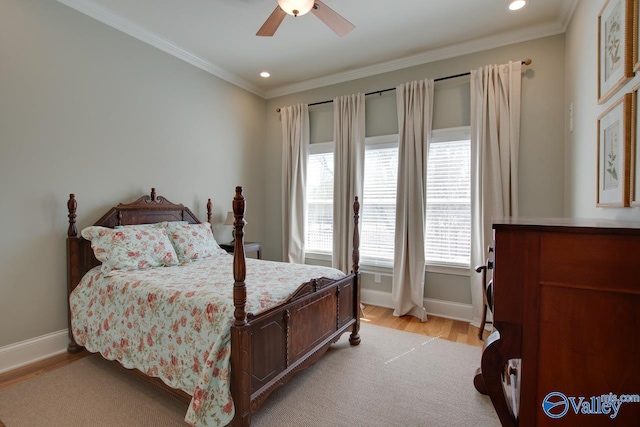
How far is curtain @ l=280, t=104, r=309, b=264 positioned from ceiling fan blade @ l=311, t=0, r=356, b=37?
6.30 ft

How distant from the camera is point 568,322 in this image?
3.22ft

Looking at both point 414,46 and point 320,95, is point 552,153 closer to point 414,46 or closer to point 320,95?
point 414,46

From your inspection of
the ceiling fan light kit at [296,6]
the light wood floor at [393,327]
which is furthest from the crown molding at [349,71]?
the light wood floor at [393,327]

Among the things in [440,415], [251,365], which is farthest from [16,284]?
[440,415]

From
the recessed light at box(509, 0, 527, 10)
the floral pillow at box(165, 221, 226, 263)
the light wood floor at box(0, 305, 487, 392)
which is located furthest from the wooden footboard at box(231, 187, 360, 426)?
the recessed light at box(509, 0, 527, 10)

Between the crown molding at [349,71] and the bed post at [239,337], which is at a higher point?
the crown molding at [349,71]

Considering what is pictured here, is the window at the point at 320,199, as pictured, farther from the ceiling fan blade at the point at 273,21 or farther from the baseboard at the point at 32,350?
the baseboard at the point at 32,350

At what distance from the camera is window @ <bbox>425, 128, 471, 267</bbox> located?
348 cm

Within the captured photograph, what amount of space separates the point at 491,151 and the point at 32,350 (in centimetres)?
Result: 462

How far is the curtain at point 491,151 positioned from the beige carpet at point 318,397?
4.14 feet

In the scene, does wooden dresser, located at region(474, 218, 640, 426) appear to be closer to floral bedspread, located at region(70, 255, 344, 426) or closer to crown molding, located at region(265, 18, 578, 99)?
floral bedspread, located at region(70, 255, 344, 426)

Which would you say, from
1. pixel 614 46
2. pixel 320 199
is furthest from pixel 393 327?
pixel 614 46

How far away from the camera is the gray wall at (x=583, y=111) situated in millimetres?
2119

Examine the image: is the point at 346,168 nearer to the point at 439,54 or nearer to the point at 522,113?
the point at 439,54
